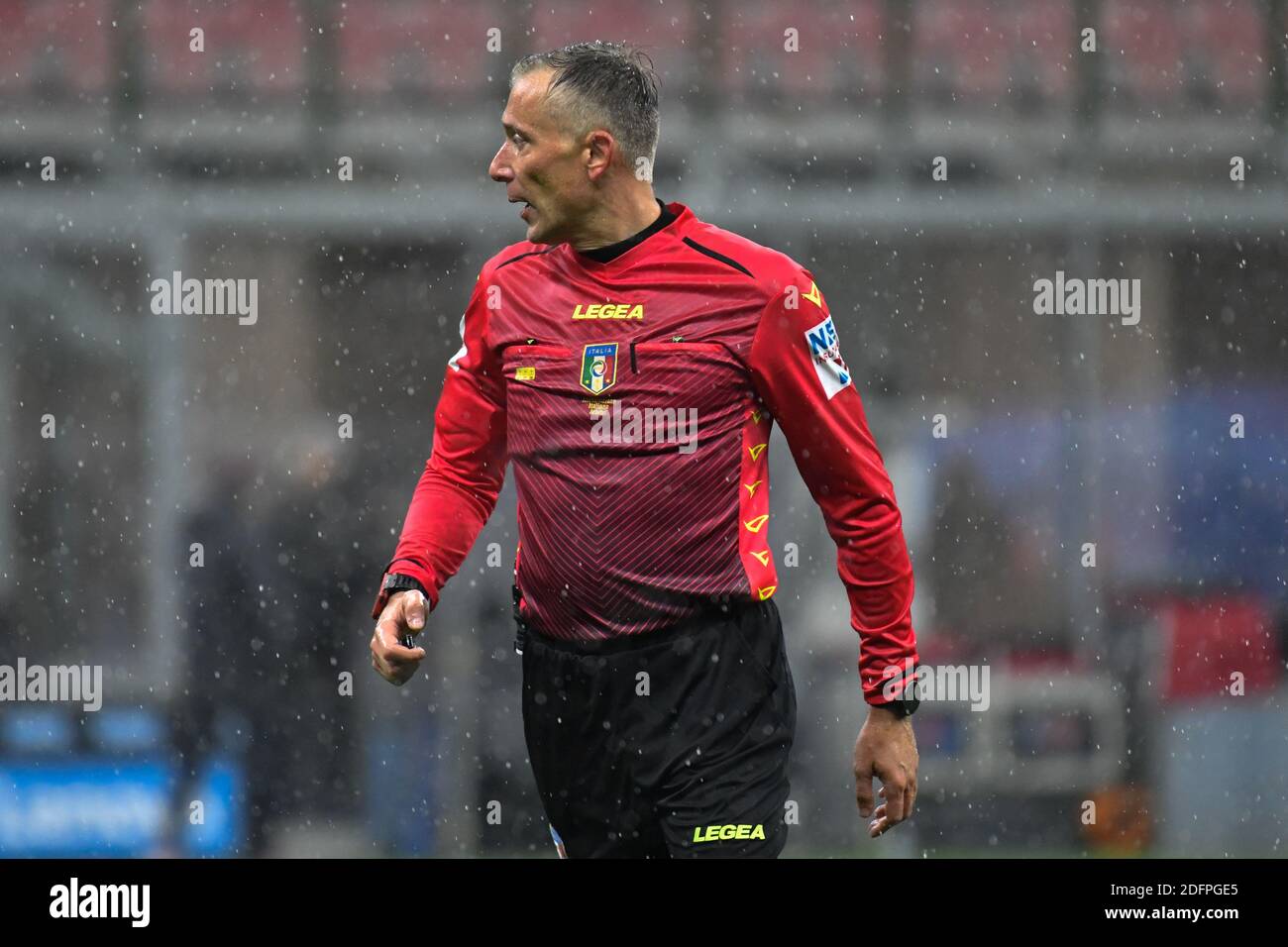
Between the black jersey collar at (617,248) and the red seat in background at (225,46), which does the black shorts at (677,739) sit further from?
the red seat in background at (225,46)

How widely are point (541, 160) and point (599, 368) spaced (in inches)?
16.1

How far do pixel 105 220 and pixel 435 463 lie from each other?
18.8 ft

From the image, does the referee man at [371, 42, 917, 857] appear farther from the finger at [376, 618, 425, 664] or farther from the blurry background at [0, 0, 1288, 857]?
the blurry background at [0, 0, 1288, 857]

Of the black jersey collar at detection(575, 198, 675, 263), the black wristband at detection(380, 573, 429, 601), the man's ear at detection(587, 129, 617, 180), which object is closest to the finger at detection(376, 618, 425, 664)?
the black wristband at detection(380, 573, 429, 601)

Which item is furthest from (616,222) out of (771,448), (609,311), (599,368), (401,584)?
(771,448)

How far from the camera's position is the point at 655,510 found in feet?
10.4

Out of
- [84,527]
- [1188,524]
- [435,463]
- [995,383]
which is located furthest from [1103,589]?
[435,463]

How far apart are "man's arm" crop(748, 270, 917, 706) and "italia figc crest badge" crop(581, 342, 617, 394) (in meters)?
0.26

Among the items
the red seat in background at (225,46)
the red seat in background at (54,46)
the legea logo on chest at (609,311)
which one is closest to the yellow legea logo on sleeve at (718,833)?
the legea logo on chest at (609,311)

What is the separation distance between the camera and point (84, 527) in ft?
28.3

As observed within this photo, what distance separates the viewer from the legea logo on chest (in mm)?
3252

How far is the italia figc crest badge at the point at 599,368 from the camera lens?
321 centimetres

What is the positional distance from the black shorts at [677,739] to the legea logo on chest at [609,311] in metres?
0.60
